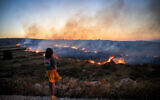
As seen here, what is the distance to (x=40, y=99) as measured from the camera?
13.3 ft

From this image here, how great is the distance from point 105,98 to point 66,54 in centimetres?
2839

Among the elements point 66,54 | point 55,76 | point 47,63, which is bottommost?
point 66,54

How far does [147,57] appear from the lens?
1938cm

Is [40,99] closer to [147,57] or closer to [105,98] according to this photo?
[105,98]

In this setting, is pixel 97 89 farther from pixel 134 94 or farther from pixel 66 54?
pixel 66 54

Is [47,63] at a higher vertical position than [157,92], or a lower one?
higher

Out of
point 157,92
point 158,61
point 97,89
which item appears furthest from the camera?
point 158,61

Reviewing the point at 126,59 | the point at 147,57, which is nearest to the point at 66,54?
the point at 126,59

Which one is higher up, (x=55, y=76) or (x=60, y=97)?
(x=55, y=76)

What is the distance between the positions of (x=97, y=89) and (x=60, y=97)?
6.19ft

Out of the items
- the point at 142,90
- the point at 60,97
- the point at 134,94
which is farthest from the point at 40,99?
the point at 142,90

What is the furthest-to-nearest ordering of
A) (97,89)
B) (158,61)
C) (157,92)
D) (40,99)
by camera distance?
(158,61) → (97,89) → (157,92) → (40,99)

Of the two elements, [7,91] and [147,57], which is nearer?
[7,91]

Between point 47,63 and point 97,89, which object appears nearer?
point 47,63
